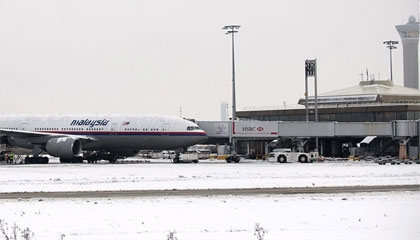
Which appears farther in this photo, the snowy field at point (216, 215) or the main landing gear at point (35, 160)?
the main landing gear at point (35, 160)

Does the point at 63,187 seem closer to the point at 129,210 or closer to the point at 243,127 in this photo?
the point at 129,210

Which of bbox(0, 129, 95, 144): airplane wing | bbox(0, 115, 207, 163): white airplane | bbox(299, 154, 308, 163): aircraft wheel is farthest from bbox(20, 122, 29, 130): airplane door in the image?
bbox(299, 154, 308, 163): aircraft wheel

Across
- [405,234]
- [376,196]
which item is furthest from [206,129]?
[405,234]

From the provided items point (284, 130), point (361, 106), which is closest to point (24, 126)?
point (284, 130)

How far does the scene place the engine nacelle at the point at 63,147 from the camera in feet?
232

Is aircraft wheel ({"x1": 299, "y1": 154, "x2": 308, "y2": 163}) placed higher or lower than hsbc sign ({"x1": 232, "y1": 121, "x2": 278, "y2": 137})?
lower

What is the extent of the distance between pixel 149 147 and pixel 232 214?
4874 centimetres

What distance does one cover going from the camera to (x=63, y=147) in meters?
70.7

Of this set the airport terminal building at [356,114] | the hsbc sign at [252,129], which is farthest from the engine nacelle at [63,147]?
the airport terminal building at [356,114]

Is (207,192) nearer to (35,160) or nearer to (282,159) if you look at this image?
(282,159)

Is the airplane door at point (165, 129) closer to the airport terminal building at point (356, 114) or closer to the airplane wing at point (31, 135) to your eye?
the airplane wing at point (31, 135)

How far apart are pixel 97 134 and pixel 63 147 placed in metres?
4.94

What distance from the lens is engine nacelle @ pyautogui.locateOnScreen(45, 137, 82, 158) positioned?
7069 cm

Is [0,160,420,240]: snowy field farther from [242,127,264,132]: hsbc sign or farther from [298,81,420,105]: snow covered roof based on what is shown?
[298,81,420,105]: snow covered roof
